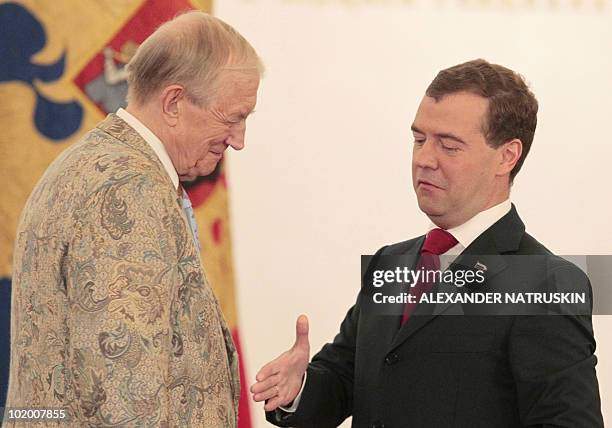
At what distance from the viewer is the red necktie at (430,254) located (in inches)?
77.5

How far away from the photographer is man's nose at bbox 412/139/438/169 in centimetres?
200

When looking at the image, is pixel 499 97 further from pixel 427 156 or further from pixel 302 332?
pixel 302 332

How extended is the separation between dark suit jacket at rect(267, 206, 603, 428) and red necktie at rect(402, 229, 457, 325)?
0.05m

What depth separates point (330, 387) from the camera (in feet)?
6.87

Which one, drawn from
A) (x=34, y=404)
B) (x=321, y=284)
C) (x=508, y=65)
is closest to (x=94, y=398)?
(x=34, y=404)

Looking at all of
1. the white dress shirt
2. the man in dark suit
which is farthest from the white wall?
the white dress shirt

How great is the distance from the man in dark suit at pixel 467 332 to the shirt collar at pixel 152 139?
0.44m

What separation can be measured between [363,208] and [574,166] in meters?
0.63

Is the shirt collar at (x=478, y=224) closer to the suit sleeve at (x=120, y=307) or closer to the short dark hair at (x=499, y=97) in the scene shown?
the short dark hair at (x=499, y=97)

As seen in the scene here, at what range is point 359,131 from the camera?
9.30 feet

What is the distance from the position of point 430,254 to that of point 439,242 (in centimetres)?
3

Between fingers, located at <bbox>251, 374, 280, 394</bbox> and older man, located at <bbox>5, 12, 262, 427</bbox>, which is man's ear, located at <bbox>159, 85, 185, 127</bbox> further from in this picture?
fingers, located at <bbox>251, 374, 280, 394</bbox>

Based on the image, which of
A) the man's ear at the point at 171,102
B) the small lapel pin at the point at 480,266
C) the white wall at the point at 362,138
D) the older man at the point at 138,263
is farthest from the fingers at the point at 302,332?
the white wall at the point at 362,138

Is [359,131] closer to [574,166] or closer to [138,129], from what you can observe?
[574,166]
